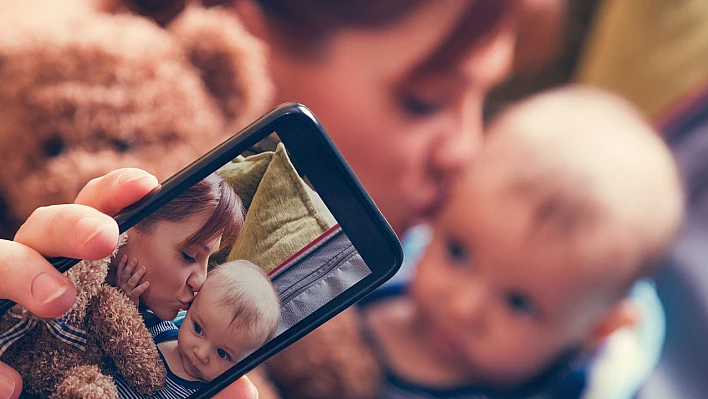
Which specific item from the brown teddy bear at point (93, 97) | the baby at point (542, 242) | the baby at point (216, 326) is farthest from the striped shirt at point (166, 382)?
the baby at point (542, 242)

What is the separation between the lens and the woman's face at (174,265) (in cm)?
27

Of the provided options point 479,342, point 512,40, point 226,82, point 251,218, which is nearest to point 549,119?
point 512,40

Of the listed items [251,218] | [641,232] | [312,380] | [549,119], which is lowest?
[312,380]

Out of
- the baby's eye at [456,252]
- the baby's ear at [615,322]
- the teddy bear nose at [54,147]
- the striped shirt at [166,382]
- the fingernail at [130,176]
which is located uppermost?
the fingernail at [130,176]

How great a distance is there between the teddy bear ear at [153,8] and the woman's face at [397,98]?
11 centimetres

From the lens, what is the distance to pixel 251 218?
269 mm

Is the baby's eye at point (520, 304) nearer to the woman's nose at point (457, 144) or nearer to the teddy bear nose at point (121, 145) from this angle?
the woman's nose at point (457, 144)

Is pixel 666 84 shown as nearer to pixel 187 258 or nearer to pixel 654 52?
pixel 654 52

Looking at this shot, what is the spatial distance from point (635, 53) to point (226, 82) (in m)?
0.65

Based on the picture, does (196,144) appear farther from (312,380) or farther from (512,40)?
(512,40)

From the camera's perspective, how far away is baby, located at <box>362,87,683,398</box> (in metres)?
0.59

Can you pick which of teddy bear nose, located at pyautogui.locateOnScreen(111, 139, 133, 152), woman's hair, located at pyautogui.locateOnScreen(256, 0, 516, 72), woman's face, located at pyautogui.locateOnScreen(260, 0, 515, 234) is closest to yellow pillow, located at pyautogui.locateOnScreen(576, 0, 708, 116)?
woman's face, located at pyautogui.locateOnScreen(260, 0, 515, 234)

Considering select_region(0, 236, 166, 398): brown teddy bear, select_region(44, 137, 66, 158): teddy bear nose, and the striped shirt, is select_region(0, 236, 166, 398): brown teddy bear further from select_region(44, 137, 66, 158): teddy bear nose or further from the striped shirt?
select_region(44, 137, 66, 158): teddy bear nose

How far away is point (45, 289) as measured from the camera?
25cm
